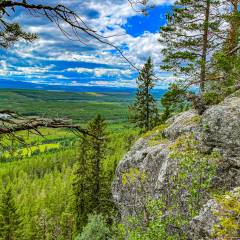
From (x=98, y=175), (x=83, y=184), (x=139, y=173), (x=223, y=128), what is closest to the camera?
(x=223, y=128)

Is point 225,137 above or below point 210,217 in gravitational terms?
above

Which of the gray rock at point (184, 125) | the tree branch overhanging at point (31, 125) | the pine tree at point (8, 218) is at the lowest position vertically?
the pine tree at point (8, 218)

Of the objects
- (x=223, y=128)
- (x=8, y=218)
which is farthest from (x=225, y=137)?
(x=8, y=218)

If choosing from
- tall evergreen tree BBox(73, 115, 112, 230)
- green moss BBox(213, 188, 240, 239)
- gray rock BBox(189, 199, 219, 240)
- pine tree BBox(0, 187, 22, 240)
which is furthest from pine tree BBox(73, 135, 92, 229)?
green moss BBox(213, 188, 240, 239)

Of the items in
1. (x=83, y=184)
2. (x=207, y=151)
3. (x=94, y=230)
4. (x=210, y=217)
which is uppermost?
(x=207, y=151)

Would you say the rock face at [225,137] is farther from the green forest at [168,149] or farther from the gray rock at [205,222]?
the gray rock at [205,222]

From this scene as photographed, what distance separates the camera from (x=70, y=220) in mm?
41750

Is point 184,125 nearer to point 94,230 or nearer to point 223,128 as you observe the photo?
point 223,128

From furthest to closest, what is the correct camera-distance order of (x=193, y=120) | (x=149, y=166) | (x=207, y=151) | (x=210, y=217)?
(x=193, y=120)
(x=149, y=166)
(x=207, y=151)
(x=210, y=217)

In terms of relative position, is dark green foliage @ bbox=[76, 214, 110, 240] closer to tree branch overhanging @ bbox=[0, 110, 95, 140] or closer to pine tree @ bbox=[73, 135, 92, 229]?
pine tree @ bbox=[73, 135, 92, 229]

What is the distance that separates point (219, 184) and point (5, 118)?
28.4 feet

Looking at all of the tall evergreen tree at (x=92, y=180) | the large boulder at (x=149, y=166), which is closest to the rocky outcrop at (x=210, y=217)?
the large boulder at (x=149, y=166)

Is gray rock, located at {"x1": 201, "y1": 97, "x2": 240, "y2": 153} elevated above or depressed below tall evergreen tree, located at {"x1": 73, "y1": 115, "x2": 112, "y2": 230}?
above

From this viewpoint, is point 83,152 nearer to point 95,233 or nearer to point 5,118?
point 95,233
